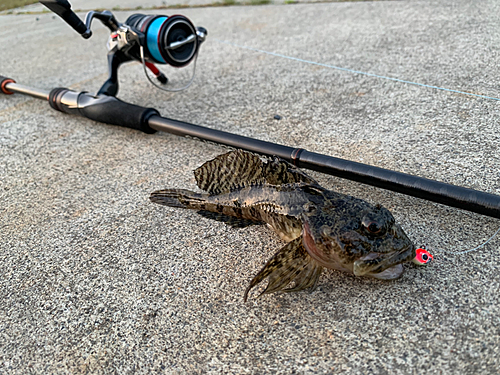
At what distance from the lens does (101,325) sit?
1.79m

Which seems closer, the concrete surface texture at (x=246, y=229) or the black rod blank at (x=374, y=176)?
the concrete surface texture at (x=246, y=229)

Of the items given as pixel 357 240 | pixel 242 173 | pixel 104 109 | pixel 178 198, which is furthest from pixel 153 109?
pixel 357 240

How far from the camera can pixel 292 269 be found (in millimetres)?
1732

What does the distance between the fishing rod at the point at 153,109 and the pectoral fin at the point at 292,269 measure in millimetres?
750

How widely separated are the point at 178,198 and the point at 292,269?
0.90 metres

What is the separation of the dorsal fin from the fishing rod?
51cm

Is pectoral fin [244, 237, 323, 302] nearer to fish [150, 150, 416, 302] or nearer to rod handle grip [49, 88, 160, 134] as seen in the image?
fish [150, 150, 416, 302]

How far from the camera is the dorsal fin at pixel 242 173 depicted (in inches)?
76.4

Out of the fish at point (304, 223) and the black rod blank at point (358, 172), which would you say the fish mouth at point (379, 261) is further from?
the black rod blank at point (358, 172)

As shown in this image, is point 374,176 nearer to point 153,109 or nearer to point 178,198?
point 178,198

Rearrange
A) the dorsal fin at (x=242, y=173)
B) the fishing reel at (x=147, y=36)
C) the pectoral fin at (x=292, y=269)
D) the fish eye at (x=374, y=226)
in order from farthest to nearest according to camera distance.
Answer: the fishing reel at (x=147, y=36) → the dorsal fin at (x=242, y=173) → the pectoral fin at (x=292, y=269) → the fish eye at (x=374, y=226)

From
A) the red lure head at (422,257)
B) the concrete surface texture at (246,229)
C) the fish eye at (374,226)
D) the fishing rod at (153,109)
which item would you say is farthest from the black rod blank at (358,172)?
the fish eye at (374,226)

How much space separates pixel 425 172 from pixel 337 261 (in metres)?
1.13

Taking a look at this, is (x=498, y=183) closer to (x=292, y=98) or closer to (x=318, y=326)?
(x=318, y=326)
